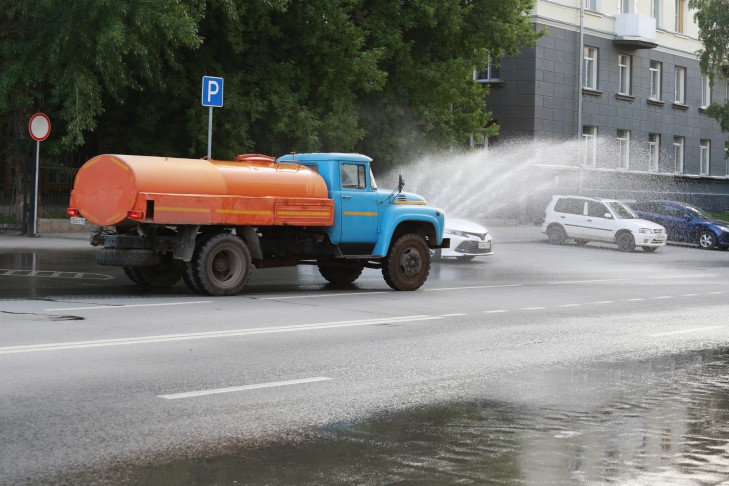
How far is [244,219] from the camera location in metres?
16.5

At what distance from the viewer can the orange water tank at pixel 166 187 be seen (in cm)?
1562

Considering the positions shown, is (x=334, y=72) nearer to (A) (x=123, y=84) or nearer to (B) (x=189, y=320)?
(A) (x=123, y=84)

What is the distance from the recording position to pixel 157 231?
16344 mm

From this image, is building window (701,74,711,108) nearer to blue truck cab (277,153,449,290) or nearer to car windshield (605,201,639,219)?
car windshield (605,201,639,219)

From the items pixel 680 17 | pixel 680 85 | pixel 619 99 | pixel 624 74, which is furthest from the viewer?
pixel 680 85

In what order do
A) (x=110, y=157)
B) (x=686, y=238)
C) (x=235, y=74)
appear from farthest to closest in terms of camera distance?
(x=686, y=238) < (x=235, y=74) < (x=110, y=157)

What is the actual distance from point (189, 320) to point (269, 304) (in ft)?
7.75

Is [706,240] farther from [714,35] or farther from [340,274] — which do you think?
[340,274]

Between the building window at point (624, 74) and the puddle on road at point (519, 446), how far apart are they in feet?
143

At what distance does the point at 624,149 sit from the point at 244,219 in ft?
122

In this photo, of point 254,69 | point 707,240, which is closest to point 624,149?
point 707,240

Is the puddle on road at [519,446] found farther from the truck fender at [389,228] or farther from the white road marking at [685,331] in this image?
the truck fender at [389,228]

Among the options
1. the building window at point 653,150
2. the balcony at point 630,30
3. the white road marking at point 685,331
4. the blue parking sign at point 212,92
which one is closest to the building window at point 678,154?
the building window at point 653,150

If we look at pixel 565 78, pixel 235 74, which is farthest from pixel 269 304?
pixel 565 78
